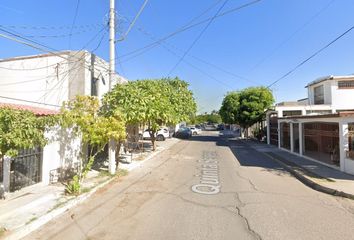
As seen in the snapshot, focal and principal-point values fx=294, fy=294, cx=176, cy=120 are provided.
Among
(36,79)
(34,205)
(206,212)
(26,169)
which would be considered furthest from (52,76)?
(206,212)

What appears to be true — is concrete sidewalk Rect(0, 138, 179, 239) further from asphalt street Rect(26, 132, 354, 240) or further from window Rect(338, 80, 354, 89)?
window Rect(338, 80, 354, 89)

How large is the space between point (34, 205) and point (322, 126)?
679 inches

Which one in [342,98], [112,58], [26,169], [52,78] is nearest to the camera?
[26,169]

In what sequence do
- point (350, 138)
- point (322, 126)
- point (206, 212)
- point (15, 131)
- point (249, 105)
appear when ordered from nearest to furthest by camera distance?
point (15, 131), point (206, 212), point (350, 138), point (322, 126), point (249, 105)

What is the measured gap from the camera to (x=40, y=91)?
18438mm

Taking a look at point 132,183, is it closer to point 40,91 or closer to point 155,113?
point 155,113

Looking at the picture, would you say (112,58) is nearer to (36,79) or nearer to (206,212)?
(36,79)

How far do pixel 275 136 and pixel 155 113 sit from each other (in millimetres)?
17278

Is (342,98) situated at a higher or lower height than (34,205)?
higher

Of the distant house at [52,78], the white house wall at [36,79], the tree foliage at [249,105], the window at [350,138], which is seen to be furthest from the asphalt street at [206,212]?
the tree foliage at [249,105]

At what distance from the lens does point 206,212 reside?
767 centimetres

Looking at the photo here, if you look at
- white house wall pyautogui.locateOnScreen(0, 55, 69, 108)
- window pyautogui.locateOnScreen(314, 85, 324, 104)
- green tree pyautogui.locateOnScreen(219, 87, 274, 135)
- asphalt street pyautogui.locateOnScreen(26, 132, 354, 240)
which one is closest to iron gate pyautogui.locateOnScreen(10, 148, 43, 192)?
asphalt street pyautogui.locateOnScreen(26, 132, 354, 240)

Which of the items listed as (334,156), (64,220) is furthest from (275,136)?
(64,220)

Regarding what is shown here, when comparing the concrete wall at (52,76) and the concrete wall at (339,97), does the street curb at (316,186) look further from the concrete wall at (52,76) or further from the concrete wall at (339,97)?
the concrete wall at (339,97)
